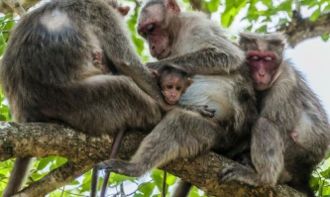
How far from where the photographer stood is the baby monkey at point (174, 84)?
528 cm

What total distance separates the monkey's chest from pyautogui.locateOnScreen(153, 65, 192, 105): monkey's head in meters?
0.08

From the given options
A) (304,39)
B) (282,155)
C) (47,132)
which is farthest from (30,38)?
(304,39)

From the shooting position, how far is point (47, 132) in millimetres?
4547

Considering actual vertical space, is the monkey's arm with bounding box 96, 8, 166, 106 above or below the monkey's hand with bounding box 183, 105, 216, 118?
above

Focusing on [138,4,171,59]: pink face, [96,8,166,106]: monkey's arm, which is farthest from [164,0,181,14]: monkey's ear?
[96,8,166,106]: monkey's arm

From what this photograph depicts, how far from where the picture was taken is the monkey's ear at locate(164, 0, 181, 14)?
20.6 ft

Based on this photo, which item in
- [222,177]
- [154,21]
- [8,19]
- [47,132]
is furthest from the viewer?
[8,19]

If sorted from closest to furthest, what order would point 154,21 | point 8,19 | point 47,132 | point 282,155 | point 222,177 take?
point 47,132 < point 222,177 < point 282,155 < point 154,21 < point 8,19

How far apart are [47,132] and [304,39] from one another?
176 inches

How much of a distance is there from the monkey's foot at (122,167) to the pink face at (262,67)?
1.38 m

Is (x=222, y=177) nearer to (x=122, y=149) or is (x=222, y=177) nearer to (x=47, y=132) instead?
(x=122, y=149)

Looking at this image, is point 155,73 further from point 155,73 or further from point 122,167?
point 122,167

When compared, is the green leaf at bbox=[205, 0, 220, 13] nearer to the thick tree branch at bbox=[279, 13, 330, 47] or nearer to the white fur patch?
the thick tree branch at bbox=[279, 13, 330, 47]

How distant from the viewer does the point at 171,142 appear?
4.90m
